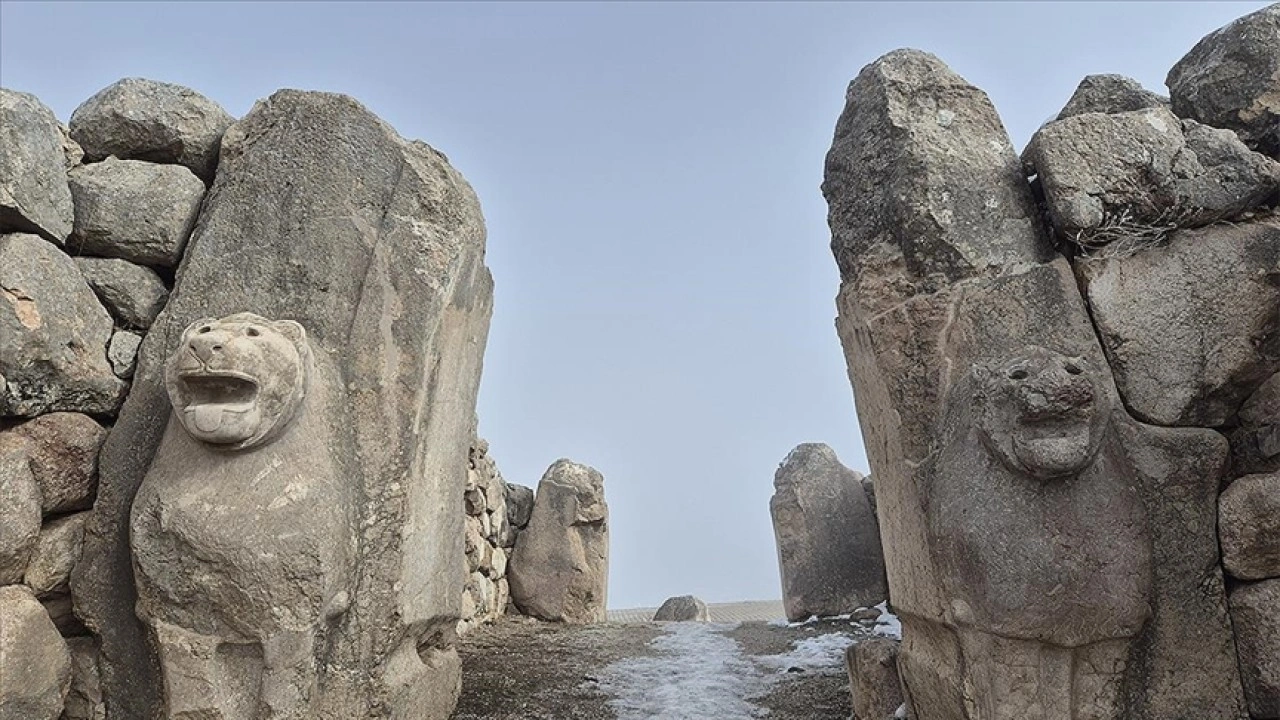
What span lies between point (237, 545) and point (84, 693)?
0.85 meters

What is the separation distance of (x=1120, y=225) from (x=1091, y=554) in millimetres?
1095

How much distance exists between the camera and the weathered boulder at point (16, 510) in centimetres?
295

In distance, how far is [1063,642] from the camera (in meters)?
2.79

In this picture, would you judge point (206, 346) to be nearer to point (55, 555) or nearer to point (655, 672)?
point (55, 555)

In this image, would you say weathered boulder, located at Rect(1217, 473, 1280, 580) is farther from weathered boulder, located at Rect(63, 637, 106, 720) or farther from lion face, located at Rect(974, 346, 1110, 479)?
weathered boulder, located at Rect(63, 637, 106, 720)

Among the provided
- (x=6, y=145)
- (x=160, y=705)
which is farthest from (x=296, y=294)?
(x=160, y=705)

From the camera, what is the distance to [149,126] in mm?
3678

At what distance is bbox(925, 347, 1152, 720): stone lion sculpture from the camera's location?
2775 mm

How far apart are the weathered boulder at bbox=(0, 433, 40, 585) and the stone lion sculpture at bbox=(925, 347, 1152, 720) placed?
2.76 m

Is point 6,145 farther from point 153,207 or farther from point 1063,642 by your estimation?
point 1063,642

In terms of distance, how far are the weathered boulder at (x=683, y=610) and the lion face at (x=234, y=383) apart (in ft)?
19.9

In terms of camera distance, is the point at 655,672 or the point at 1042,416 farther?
the point at 655,672

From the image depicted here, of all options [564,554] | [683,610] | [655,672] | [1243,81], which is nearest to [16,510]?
[655,672]

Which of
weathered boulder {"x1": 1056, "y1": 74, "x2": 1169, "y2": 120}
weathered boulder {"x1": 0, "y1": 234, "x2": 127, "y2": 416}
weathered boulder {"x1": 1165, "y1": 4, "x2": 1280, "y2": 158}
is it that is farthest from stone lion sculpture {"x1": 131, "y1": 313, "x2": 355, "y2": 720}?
weathered boulder {"x1": 1165, "y1": 4, "x2": 1280, "y2": 158}
